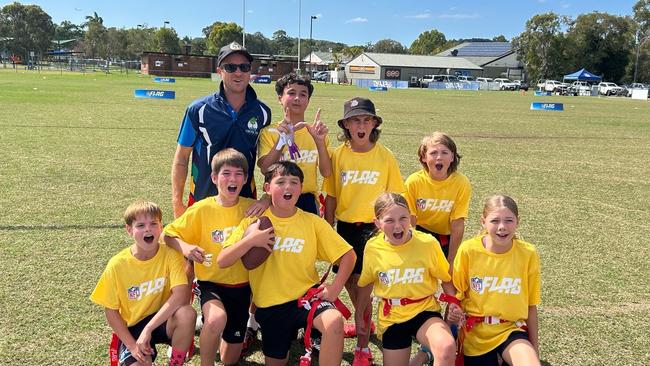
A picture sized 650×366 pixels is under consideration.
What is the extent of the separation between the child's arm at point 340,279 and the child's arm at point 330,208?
28.0 inches

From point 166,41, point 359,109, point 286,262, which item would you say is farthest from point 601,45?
point 286,262

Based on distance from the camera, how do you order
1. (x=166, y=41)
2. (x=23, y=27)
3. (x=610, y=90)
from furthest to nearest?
(x=23, y=27)
(x=166, y=41)
(x=610, y=90)

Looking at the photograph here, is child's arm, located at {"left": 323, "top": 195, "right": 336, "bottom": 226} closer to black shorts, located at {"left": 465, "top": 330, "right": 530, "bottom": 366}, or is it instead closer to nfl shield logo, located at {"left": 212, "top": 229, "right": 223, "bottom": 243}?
nfl shield logo, located at {"left": 212, "top": 229, "right": 223, "bottom": 243}

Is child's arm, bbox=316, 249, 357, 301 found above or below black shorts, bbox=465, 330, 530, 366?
above

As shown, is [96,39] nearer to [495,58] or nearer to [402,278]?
[495,58]

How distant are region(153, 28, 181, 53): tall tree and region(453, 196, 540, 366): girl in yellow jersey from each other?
4044 inches

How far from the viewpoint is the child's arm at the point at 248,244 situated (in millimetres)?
3219

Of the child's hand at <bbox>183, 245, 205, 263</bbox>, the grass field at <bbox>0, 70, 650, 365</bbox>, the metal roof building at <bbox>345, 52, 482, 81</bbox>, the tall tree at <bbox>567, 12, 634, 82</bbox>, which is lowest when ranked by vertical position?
the grass field at <bbox>0, 70, 650, 365</bbox>

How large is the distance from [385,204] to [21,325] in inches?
114

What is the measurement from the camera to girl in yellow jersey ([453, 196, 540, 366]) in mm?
3201

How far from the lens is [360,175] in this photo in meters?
3.93

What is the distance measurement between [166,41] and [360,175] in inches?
4088

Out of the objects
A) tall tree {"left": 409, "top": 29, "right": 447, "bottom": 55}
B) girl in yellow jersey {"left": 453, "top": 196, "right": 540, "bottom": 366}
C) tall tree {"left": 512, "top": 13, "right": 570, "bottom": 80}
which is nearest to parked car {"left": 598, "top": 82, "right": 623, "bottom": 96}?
tall tree {"left": 512, "top": 13, "right": 570, "bottom": 80}

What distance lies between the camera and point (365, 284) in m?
3.46
